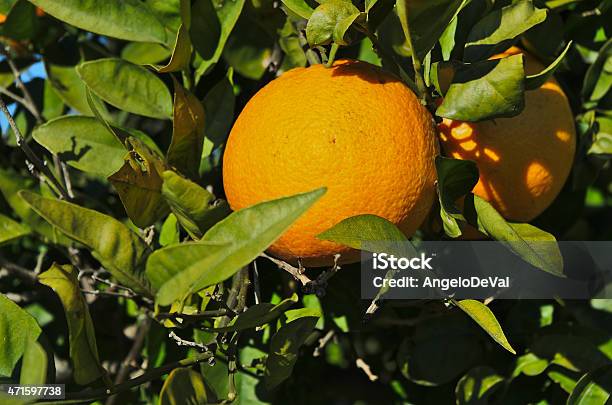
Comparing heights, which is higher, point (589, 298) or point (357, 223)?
point (357, 223)

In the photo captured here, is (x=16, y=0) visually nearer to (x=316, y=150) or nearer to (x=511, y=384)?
(x=316, y=150)

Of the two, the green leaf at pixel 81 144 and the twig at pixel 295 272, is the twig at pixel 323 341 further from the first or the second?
the green leaf at pixel 81 144

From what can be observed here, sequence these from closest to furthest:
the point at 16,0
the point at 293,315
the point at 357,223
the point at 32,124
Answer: the point at 357,223 < the point at 293,315 < the point at 16,0 < the point at 32,124

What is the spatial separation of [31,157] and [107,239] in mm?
302

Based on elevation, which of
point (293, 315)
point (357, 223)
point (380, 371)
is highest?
point (357, 223)

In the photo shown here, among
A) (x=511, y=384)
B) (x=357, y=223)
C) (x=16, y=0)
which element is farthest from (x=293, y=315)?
(x=16, y=0)

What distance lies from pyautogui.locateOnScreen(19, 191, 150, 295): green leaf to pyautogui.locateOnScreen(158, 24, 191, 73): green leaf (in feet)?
0.83

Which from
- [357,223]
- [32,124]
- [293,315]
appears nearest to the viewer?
[357,223]

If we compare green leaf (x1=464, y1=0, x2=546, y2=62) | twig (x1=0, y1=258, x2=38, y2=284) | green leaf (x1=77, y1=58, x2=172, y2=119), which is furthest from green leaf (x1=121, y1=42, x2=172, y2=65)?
green leaf (x1=464, y1=0, x2=546, y2=62)

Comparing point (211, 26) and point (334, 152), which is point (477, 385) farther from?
point (211, 26)


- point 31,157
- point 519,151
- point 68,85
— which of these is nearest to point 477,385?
point 519,151

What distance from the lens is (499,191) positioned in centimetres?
98

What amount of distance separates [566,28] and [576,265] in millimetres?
380

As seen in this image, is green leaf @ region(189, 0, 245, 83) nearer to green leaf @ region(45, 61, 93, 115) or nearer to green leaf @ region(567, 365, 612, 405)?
green leaf @ region(45, 61, 93, 115)
